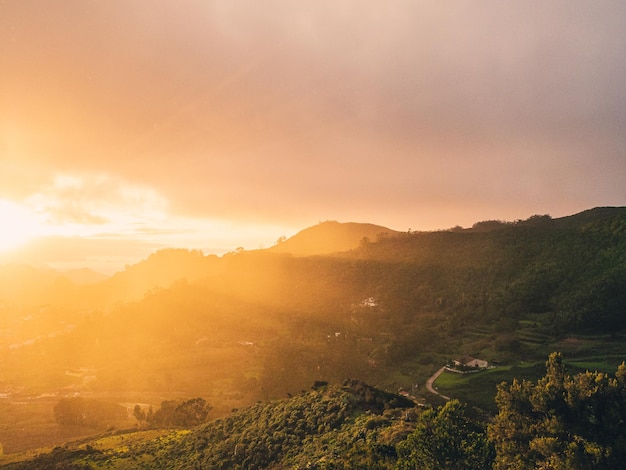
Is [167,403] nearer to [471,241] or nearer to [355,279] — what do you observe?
[355,279]

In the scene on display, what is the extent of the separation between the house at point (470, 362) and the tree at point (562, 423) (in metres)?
62.8

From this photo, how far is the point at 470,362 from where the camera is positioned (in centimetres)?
7769

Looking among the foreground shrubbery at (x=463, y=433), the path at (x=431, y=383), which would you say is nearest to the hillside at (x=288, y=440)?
the foreground shrubbery at (x=463, y=433)

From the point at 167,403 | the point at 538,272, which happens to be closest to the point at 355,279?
the point at 538,272

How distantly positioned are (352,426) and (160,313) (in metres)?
138

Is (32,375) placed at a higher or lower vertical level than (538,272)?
lower

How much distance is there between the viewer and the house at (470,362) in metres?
75.3

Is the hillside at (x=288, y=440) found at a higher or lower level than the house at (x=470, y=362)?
higher

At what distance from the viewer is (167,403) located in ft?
216

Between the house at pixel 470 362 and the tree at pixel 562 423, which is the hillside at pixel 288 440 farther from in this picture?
the house at pixel 470 362

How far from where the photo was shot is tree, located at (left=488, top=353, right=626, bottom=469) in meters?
15.6

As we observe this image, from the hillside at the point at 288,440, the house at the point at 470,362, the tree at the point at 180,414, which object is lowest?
the tree at the point at 180,414

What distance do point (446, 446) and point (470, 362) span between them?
66989mm

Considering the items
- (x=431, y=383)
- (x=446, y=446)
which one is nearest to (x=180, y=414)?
(x=431, y=383)
